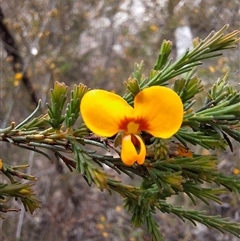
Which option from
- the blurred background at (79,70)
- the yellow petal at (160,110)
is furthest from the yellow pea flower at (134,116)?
the blurred background at (79,70)

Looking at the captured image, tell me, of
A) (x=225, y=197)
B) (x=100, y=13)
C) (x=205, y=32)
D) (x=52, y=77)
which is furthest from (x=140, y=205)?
(x=100, y=13)

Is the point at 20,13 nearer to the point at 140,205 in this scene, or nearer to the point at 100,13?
the point at 100,13

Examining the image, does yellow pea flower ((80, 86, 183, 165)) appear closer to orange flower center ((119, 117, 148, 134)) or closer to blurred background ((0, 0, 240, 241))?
orange flower center ((119, 117, 148, 134))

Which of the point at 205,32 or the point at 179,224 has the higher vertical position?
the point at 205,32

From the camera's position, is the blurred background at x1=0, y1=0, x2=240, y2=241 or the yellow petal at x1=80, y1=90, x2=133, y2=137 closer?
the yellow petal at x1=80, y1=90, x2=133, y2=137

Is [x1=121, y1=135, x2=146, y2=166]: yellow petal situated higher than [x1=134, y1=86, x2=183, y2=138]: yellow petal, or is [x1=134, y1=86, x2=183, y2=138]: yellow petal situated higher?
[x1=134, y1=86, x2=183, y2=138]: yellow petal

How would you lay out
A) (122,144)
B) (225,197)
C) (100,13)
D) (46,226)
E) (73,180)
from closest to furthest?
(122,144)
(225,197)
(46,226)
(73,180)
(100,13)

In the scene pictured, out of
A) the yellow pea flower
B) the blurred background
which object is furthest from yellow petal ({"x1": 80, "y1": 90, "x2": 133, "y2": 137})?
the blurred background

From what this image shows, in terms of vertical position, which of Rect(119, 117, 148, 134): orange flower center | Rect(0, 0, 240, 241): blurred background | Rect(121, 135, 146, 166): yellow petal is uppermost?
Rect(0, 0, 240, 241): blurred background

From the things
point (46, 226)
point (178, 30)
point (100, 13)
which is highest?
point (100, 13)
